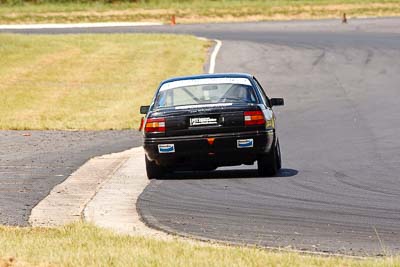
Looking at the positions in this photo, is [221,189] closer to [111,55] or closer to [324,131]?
[324,131]

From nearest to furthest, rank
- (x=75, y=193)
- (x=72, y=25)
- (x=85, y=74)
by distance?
(x=75, y=193) < (x=85, y=74) < (x=72, y=25)

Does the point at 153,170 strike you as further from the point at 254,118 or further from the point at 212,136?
the point at 254,118

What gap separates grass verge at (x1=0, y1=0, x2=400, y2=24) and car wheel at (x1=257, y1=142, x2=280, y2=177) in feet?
164

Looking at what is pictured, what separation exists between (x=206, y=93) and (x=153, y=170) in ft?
4.35

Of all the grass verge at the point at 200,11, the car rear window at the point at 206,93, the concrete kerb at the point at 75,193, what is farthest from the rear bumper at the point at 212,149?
the grass verge at the point at 200,11

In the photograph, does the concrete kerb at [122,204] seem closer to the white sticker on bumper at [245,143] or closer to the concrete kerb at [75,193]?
the concrete kerb at [75,193]

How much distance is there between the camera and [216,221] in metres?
13.0

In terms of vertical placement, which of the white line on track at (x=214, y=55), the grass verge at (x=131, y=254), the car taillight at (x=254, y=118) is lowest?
the white line on track at (x=214, y=55)

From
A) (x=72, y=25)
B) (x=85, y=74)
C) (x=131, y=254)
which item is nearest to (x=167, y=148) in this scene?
(x=131, y=254)

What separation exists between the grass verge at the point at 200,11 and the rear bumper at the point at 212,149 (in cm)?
5045

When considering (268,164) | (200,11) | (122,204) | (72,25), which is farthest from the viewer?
(200,11)

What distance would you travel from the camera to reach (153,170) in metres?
17.4

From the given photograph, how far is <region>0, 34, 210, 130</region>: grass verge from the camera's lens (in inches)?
1193

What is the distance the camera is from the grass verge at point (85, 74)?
99.4 ft
